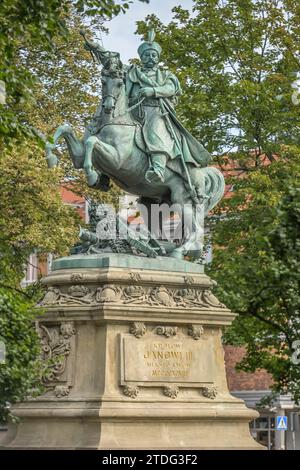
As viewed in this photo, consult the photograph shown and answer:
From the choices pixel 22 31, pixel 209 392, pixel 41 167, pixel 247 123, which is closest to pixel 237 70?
pixel 247 123

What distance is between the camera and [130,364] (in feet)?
58.5

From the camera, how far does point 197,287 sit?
1895 centimetres

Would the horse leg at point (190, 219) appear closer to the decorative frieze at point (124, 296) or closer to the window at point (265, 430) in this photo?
the decorative frieze at point (124, 296)

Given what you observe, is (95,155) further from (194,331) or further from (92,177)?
(194,331)

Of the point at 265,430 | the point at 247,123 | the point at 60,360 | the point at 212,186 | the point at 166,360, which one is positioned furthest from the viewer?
the point at 265,430

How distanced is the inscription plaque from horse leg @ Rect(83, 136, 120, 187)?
2.22 m

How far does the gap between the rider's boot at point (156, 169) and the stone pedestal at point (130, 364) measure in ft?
3.67

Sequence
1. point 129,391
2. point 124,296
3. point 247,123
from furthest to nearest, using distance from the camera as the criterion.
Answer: point 247,123
point 124,296
point 129,391

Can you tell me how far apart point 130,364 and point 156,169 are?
9.04 ft

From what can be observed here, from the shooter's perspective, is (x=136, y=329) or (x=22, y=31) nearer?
(x=136, y=329)

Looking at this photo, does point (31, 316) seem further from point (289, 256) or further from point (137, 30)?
point (137, 30)

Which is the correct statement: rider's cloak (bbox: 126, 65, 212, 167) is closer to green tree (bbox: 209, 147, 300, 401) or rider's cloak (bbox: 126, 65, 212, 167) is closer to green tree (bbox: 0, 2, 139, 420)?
green tree (bbox: 0, 2, 139, 420)

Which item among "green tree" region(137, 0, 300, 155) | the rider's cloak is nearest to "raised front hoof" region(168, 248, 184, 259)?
the rider's cloak

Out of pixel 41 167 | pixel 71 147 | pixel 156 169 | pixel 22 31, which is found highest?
pixel 41 167
